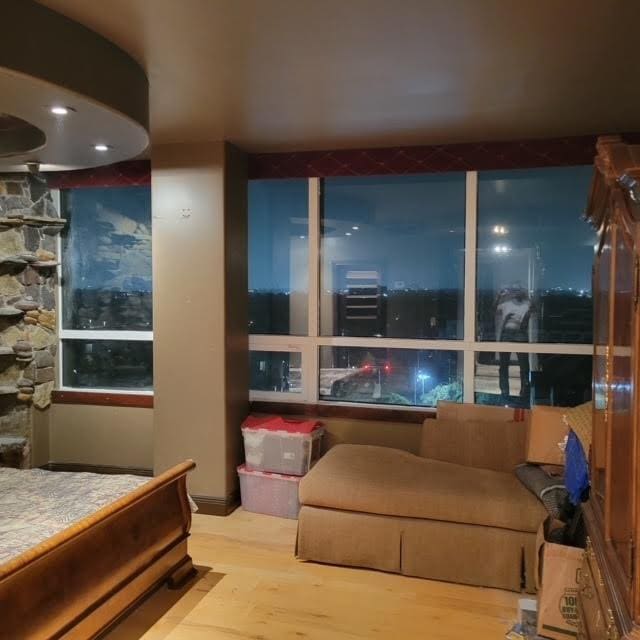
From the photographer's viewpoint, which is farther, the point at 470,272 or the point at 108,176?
the point at 108,176

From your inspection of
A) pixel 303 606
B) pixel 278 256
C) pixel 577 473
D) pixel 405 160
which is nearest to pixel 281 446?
pixel 303 606

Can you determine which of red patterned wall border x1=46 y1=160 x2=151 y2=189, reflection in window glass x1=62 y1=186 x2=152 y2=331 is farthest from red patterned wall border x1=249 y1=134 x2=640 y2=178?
reflection in window glass x1=62 y1=186 x2=152 y2=331

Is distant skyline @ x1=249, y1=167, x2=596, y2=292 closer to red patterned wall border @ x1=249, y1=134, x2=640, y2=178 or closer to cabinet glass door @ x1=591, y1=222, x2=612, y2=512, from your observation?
red patterned wall border @ x1=249, y1=134, x2=640, y2=178

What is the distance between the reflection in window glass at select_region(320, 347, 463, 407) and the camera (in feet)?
14.1

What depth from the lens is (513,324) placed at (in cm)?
416

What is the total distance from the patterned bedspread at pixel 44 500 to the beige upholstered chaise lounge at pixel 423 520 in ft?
3.57

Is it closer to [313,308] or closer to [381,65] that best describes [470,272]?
[313,308]

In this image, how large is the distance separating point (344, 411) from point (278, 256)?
1312 mm

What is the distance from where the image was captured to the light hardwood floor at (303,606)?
108 inches

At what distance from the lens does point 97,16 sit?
222 cm

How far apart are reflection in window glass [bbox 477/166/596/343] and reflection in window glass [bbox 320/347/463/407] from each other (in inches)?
14.9

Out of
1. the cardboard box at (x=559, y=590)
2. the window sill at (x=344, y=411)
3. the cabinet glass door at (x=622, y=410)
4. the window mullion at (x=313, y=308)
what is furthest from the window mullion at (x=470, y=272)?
the cabinet glass door at (x=622, y=410)

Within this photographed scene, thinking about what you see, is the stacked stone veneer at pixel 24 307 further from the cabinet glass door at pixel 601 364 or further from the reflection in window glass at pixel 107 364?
the cabinet glass door at pixel 601 364

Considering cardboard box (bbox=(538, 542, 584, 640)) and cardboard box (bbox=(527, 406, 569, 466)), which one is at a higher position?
cardboard box (bbox=(527, 406, 569, 466))
